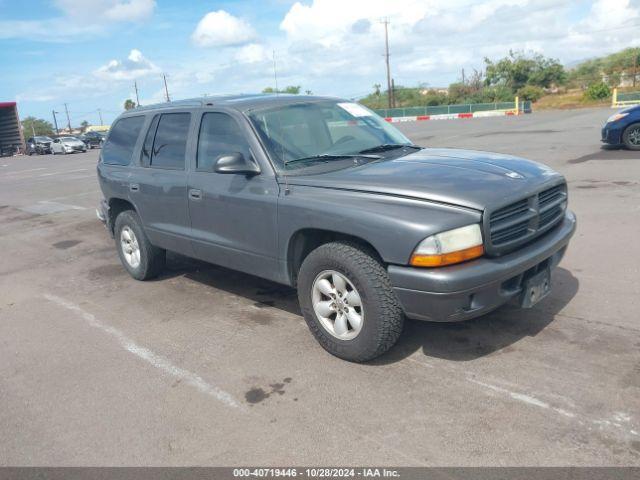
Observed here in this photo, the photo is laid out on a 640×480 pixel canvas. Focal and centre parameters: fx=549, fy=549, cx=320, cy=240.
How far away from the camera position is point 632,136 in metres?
12.7

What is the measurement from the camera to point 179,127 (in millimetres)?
4973

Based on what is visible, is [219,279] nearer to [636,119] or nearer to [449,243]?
[449,243]

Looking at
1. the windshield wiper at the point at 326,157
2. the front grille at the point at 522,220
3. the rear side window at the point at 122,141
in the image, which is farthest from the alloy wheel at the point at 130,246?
the front grille at the point at 522,220

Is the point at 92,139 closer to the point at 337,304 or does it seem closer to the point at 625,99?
the point at 625,99

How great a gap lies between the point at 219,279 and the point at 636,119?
36.8 ft

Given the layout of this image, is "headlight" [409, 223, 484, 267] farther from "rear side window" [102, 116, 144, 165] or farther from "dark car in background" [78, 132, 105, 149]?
"dark car in background" [78, 132, 105, 149]

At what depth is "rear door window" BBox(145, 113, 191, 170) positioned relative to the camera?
4891 mm

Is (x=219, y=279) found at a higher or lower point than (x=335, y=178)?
lower

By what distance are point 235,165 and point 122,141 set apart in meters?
2.45

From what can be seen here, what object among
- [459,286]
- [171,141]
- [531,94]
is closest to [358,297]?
[459,286]

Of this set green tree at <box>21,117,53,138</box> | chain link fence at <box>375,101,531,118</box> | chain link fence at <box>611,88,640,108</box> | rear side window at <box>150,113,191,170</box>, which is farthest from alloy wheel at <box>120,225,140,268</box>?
green tree at <box>21,117,53,138</box>

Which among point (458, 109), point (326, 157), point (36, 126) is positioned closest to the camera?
point (326, 157)

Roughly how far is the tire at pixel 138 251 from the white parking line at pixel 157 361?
763mm

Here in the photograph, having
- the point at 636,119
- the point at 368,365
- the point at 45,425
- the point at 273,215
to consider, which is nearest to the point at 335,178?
the point at 273,215
